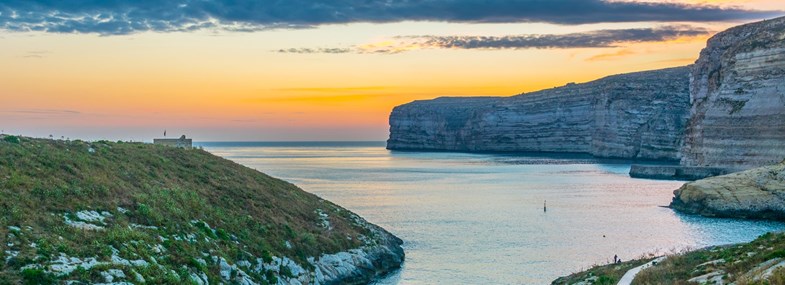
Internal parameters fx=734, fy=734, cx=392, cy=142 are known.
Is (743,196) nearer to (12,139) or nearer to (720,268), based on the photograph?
(720,268)

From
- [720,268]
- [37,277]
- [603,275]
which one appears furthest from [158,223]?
[720,268]

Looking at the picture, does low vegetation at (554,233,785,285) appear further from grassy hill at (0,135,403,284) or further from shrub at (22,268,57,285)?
shrub at (22,268,57,285)

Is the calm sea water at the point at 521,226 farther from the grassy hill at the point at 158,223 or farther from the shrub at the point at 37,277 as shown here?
the shrub at the point at 37,277

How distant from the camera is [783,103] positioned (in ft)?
333

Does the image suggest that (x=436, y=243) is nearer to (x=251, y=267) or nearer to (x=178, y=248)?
(x=251, y=267)

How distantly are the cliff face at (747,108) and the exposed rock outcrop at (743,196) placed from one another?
104 ft

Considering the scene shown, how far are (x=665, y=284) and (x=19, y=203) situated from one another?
2349 cm

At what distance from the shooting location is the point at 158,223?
31.7 metres

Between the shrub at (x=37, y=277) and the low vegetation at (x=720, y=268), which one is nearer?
the low vegetation at (x=720, y=268)

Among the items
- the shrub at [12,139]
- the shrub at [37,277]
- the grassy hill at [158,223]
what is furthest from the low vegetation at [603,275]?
the shrub at [12,139]

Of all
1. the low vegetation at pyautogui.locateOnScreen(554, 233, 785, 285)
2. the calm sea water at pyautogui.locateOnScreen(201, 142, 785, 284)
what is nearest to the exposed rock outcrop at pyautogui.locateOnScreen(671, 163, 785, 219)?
the calm sea water at pyautogui.locateOnScreen(201, 142, 785, 284)

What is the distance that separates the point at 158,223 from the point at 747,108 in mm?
97275

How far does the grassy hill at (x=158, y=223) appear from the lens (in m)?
25.1

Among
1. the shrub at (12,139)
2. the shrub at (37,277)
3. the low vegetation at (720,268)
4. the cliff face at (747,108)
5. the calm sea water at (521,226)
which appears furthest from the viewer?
the cliff face at (747,108)
